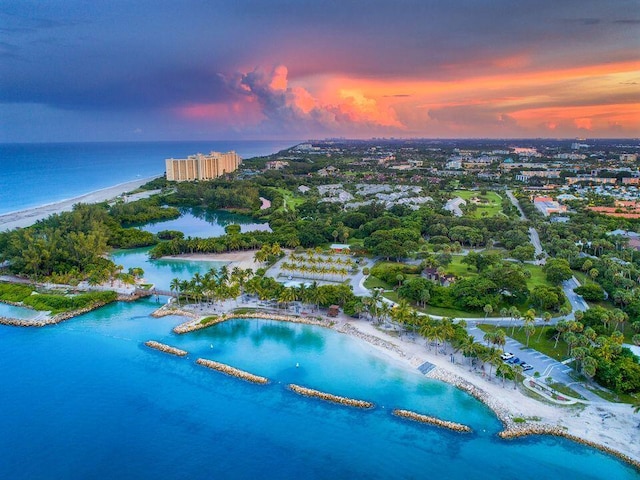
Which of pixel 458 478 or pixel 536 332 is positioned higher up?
pixel 536 332

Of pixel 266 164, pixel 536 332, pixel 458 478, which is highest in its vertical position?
pixel 266 164

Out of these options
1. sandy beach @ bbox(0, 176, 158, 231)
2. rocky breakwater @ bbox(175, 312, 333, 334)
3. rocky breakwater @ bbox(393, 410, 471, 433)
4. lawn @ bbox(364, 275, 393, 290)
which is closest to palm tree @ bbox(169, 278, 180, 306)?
rocky breakwater @ bbox(175, 312, 333, 334)

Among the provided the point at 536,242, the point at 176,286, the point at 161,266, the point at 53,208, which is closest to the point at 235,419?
the point at 176,286

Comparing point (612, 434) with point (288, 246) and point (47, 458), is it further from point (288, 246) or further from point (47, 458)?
point (288, 246)

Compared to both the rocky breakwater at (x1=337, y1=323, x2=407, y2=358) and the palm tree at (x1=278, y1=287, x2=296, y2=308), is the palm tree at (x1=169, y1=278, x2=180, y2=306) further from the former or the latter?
the rocky breakwater at (x1=337, y1=323, x2=407, y2=358)

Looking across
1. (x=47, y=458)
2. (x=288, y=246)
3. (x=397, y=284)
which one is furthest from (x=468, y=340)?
(x=288, y=246)

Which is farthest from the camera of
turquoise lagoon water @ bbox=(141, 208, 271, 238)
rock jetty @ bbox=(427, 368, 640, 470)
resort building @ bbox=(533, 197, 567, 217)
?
resort building @ bbox=(533, 197, 567, 217)
